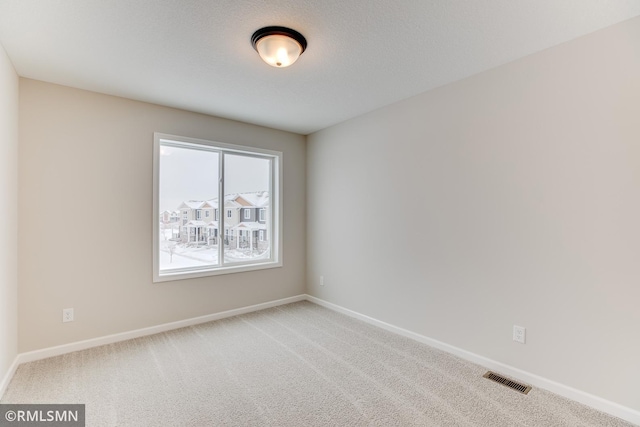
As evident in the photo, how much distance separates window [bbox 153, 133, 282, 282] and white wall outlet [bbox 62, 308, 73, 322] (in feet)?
2.50

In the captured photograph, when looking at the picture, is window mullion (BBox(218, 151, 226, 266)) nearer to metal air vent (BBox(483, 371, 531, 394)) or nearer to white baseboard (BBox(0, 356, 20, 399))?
white baseboard (BBox(0, 356, 20, 399))

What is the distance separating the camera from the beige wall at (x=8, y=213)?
2.22m

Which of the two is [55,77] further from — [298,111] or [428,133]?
[428,133]

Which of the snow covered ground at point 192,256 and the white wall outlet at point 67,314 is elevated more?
the snow covered ground at point 192,256

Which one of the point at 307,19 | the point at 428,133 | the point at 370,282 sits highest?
the point at 307,19

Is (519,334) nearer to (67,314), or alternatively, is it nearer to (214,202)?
(214,202)

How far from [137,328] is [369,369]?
2.47 meters

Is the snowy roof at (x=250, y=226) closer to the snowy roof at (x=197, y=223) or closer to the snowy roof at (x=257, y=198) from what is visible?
the snowy roof at (x=257, y=198)

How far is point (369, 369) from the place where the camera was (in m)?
2.55

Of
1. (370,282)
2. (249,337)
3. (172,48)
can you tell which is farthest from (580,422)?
(172,48)

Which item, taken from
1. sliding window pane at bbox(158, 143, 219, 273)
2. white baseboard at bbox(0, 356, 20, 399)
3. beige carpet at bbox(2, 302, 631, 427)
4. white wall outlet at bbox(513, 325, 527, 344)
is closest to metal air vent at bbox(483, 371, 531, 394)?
beige carpet at bbox(2, 302, 631, 427)

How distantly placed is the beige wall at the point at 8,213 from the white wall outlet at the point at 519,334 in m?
3.91

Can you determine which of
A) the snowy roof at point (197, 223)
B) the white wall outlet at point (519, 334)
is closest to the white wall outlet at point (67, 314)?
the snowy roof at point (197, 223)

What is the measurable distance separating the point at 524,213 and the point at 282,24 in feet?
7.49
